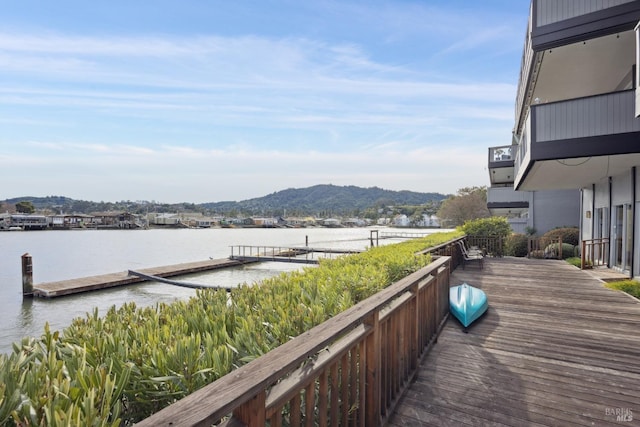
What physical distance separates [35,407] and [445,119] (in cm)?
1930

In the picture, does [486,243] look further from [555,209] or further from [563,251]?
[555,209]

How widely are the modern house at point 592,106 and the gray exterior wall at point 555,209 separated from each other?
8.41 meters

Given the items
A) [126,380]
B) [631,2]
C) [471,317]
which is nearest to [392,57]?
[631,2]

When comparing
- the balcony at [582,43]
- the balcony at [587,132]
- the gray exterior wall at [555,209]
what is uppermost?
the balcony at [582,43]

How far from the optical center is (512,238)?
15.8 metres

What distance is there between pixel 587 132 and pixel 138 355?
28.1 ft

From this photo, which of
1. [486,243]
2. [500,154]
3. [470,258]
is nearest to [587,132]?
[470,258]

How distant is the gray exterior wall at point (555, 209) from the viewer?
17500 mm

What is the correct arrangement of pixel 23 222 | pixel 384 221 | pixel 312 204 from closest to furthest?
pixel 23 222 → pixel 384 221 → pixel 312 204

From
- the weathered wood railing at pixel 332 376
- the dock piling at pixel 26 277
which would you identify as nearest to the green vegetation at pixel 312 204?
the dock piling at pixel 26 277

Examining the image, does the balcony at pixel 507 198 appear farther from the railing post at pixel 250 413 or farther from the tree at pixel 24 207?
the tree at pixel 24 207

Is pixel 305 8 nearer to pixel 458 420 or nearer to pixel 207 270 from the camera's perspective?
pixel 458 420

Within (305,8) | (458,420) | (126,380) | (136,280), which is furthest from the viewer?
(136,280)

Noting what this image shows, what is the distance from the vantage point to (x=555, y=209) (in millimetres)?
18016
